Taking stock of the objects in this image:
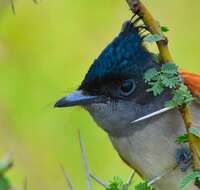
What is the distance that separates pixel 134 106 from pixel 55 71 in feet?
9.33

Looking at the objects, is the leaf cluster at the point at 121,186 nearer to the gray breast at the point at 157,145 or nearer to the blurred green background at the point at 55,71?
the gray breast at the point at 157,145

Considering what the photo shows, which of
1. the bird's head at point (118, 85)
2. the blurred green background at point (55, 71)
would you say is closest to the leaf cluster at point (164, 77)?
the bird's head at point (118, 85)

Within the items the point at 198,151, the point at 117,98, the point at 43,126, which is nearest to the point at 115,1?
the point at 43,126

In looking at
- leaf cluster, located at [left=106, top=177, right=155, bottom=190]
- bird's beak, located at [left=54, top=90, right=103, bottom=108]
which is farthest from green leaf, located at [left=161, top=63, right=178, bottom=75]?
bird's beak, located at [left=54, top=90, right=103, bottom=108]

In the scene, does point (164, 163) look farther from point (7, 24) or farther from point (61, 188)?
point (7, 24)

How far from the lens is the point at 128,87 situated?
16.2 ft

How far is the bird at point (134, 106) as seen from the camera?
469cm

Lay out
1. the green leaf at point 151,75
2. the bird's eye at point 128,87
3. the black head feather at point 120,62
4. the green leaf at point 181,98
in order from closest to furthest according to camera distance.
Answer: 1. the green leaf at point 181,98
2. the green leaf at point 151,75
3. the black head feather at point 120,62
4. the bird's eye at point 128,87

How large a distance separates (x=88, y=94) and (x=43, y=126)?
2969 millimetres

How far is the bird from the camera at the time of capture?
4694 mm

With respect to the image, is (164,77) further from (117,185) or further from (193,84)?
(193,84)

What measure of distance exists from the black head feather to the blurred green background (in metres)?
2.58

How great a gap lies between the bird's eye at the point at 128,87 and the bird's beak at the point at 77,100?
0.16 metres

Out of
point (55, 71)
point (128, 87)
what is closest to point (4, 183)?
point (128, 87)
